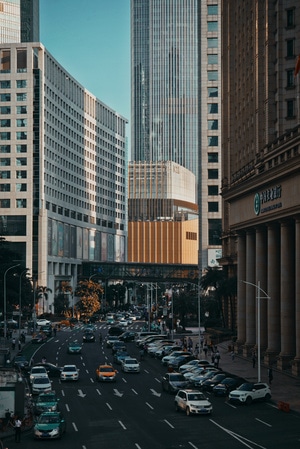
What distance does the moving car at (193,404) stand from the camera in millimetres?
53688

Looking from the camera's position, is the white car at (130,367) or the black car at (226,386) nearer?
the black car at (226,386)

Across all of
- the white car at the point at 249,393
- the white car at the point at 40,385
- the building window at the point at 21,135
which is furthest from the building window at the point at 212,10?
the white car at the point at 249,393

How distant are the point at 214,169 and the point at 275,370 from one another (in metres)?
86.5

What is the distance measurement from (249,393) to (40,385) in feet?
49.4

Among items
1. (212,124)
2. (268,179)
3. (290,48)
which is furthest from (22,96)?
(268,179)

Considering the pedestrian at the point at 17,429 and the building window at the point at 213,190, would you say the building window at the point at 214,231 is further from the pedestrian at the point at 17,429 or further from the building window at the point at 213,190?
the pedestrian at the point at 17,429

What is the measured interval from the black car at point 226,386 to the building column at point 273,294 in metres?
18.0

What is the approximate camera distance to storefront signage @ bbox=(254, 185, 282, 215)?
7904 cm

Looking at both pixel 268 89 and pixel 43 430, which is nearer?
pixel 43 430

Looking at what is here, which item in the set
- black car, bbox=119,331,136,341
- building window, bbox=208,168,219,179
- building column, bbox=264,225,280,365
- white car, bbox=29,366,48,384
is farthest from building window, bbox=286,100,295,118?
building window, bbox=208,168,219,179

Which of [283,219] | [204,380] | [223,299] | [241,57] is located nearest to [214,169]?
[223,299]

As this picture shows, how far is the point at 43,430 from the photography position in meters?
45.5

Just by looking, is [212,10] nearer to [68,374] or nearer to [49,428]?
[68,374]

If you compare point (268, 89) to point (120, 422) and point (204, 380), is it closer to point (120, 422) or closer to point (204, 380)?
point (204, 380)
